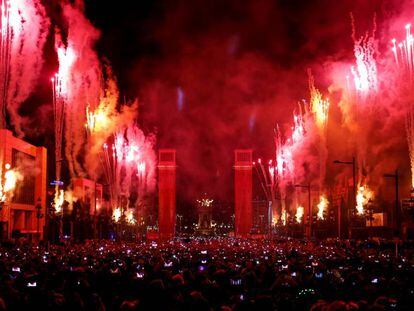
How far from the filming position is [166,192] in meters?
113

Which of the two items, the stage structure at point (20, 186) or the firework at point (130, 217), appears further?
the firework at point (130, 217)

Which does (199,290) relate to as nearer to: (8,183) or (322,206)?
(8,183)

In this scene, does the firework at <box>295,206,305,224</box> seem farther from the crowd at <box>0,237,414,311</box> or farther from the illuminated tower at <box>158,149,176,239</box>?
the crowd at <box>0,237,414,311</box>

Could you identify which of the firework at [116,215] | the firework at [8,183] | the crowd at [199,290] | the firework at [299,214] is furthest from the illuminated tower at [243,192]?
the crowd at [199,290]

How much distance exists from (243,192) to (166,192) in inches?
583

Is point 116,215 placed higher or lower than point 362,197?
lower

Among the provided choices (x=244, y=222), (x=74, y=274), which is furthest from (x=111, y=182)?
(x=74, y=274)

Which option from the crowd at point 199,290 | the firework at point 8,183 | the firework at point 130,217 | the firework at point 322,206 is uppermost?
the firework at point 8,183

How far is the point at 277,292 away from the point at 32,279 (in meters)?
6.52

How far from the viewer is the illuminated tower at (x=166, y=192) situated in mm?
110750

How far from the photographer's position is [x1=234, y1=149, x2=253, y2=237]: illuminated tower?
364 feet

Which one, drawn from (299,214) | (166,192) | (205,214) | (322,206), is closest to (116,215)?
(166,192)

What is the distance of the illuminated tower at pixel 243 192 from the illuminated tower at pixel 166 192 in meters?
12.2

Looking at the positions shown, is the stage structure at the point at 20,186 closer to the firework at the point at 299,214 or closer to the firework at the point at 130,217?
the firework at the point at 130,217
